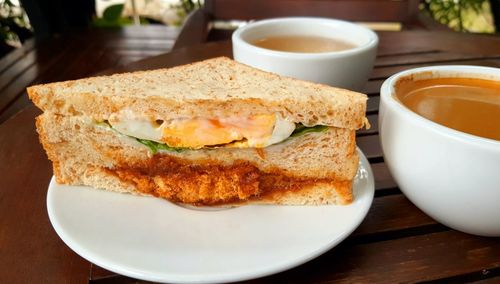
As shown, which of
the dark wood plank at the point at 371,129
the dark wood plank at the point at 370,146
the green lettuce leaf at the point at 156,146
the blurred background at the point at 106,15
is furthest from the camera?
the blurred background at the point at 106,15

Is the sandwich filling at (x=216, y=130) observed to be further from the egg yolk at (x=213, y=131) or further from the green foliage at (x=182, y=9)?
the green foliage at (x=182, y=9)

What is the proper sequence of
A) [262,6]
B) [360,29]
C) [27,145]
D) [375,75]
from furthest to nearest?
[262,6], [375,75], [360,29], [27,145]

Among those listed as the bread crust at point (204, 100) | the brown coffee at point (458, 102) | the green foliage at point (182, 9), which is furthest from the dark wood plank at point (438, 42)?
the green foliage at point (182, 9)

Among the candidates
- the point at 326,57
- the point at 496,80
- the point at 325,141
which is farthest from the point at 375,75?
the point at 325,141

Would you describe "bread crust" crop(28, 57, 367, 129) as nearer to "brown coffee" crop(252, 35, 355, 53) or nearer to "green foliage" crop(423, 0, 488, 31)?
"brown coffee" crop(252, 35, 355, 53)

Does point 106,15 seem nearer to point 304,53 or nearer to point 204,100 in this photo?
point 304,53

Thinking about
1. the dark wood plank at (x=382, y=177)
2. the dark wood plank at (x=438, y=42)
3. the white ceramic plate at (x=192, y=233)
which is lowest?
the dark wood plank at (x=382, y=177)

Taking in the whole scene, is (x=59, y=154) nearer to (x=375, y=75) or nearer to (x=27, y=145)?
(x=27, y=145)
